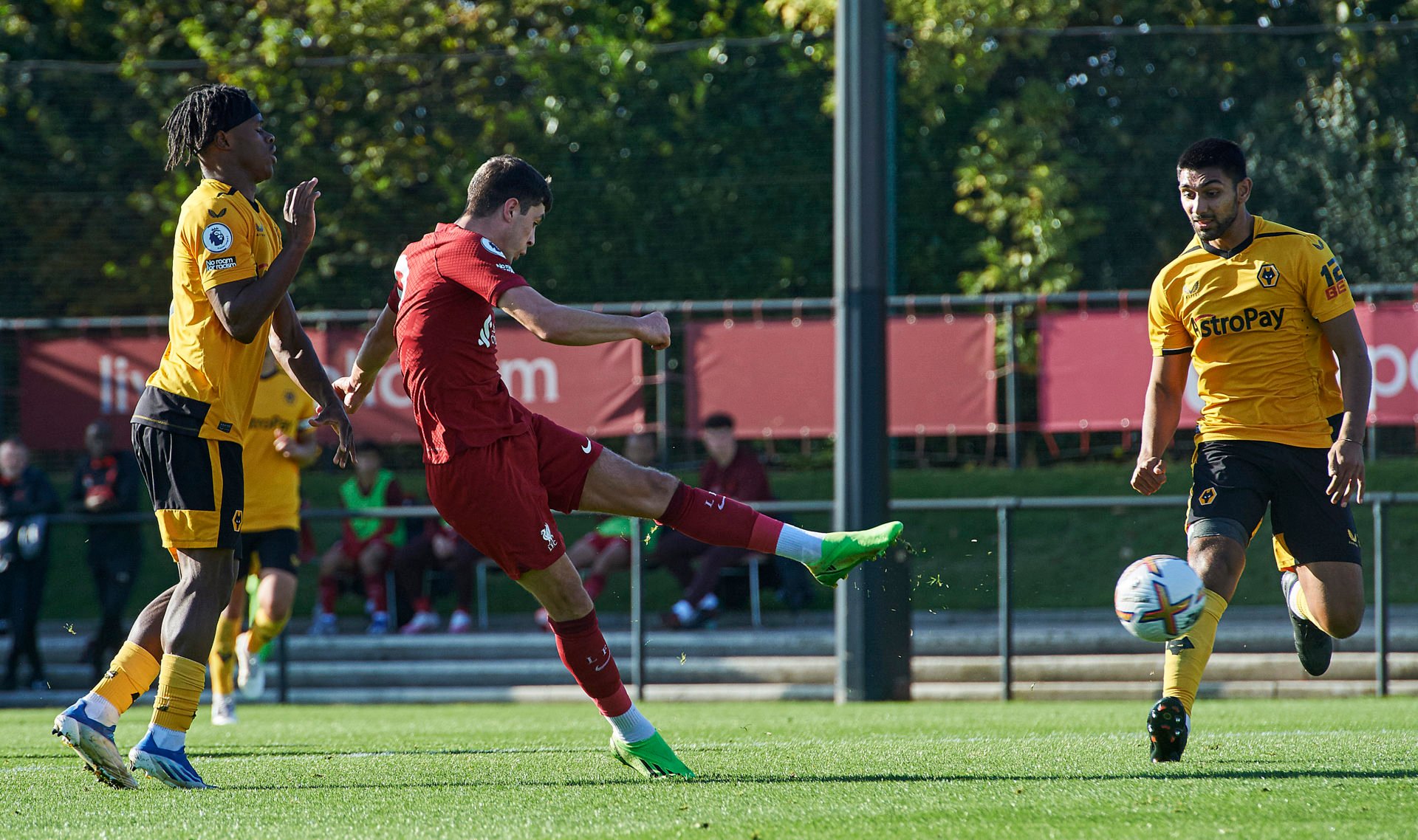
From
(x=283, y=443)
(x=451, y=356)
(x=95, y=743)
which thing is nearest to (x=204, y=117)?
(x=451, y=356)

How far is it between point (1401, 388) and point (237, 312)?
36.1 ft

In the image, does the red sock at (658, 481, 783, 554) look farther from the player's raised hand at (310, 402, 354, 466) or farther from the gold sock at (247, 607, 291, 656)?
the gold sock at (247, 607, 291, 656)

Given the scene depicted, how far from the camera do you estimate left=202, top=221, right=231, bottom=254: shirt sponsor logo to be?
15.1 feet

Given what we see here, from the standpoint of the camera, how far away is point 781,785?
14.1ft

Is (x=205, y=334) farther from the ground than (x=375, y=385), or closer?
farther from the ground

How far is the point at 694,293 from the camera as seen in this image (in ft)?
52.0

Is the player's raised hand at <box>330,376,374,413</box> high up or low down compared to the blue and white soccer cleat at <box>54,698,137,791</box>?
up

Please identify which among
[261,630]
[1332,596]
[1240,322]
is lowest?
[261,630]

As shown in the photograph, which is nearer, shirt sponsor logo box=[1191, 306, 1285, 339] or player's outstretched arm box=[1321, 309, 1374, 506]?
player's outstretched arm box=[1321, 309, 1374, 506]

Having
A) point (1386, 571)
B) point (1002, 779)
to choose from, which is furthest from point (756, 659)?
point (1002, 779)

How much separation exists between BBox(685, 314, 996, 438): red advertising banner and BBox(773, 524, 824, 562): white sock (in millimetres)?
8706

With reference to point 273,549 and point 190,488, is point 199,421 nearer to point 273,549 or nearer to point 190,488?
point 190,488

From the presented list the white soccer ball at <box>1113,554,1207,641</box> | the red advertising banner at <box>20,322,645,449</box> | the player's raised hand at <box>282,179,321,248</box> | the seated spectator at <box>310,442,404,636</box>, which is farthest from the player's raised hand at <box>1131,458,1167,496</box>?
the red advertising banner at <box>20,322,645,449</box>

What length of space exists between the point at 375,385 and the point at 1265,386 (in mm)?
9714
